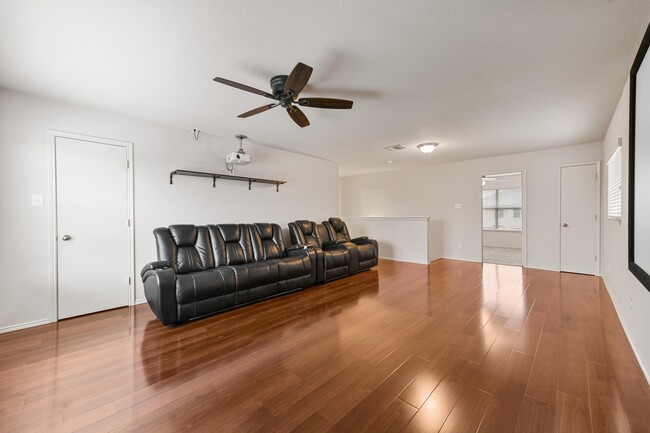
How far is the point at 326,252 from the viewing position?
4566 millimetres

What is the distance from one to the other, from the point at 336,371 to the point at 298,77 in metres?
2.24

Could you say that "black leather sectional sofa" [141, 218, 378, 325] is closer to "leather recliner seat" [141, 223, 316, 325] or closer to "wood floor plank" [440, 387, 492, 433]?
"leather recliner seat" [141, 223, 316, 325]

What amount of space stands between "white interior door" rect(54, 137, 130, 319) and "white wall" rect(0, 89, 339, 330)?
11 centimetres

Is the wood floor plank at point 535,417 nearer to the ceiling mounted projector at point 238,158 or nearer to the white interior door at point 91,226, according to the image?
the ceiling mounted projector at point 238,158

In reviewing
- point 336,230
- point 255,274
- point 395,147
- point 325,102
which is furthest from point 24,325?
point 395,147

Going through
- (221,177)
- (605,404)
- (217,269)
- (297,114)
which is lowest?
(605,404)

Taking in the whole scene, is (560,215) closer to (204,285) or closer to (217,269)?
(217,269)

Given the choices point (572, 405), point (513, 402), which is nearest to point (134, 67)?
point (513, 402)

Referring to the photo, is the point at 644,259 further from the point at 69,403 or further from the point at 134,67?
the point at 134,67

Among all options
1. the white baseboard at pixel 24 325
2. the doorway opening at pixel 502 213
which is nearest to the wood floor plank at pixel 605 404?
the white baseboard at pixel 24 325

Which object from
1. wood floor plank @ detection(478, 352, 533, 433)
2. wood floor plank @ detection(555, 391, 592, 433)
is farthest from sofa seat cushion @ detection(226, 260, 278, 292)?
wood floor plank @ detection(555, 391, 592, 433)

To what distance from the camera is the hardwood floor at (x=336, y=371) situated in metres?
1.47

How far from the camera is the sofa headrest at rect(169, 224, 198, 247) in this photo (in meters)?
3.41

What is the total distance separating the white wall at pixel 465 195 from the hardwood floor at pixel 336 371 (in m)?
2.37
